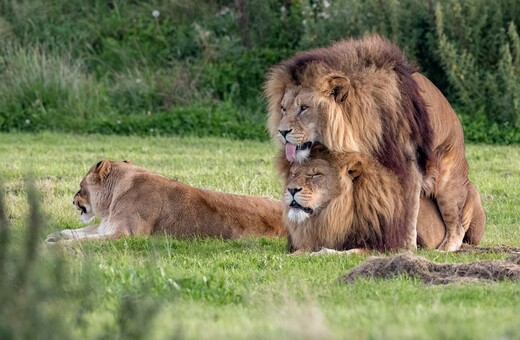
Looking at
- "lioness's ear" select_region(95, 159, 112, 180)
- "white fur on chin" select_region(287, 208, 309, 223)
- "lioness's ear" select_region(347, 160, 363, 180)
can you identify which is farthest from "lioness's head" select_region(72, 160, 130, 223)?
"lioness's ear" select_region(347, 160, 363, 180)

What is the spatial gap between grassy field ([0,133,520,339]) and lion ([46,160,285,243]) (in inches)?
9.0

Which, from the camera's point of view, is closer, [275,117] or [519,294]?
[519,294]

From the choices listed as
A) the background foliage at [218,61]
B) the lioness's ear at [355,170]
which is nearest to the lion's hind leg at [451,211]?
the lioness's ear at [355,170]

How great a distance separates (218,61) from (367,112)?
37.0 feet

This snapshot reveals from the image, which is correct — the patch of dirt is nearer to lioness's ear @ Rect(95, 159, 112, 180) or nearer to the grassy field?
the grassy field

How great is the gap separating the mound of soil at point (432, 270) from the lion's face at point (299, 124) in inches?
51.3

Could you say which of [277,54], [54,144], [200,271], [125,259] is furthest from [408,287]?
[277,54]

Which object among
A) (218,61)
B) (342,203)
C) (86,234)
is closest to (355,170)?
(342,203)

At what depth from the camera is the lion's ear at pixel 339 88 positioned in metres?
8.51

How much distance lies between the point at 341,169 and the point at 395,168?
40 centimetres

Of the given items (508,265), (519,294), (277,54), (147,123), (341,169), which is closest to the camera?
(519,294)

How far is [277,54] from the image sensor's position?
19.5 m

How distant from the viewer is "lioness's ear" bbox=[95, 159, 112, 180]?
1017 cm

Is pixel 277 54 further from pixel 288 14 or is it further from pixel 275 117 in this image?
pixel 275 117
